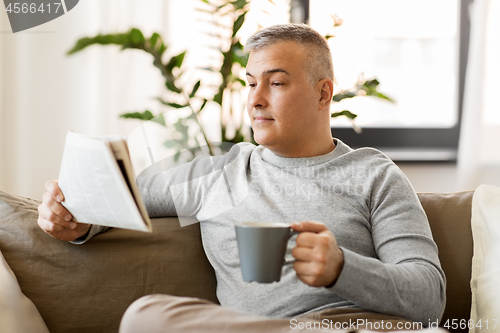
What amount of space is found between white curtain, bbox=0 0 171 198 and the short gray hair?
3.67 feet

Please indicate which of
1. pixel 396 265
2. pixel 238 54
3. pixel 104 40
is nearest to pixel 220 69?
pixel 238 54

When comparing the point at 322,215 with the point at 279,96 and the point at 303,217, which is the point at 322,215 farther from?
the point at 279,96

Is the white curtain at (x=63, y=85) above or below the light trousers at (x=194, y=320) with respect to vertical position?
above

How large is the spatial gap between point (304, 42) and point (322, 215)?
452mm

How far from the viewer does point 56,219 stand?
3.62 ft

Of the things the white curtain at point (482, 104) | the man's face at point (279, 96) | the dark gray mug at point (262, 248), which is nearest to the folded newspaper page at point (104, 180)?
the dark gray mug at point (262, 248)

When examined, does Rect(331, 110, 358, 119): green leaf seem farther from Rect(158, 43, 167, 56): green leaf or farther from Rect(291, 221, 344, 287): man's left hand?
Rect(291, 221, 344, 287): man's left hand

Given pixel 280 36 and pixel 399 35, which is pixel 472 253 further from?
pixel 399 35

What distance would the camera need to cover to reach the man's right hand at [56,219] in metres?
1.08

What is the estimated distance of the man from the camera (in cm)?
86

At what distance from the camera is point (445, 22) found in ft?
8.25

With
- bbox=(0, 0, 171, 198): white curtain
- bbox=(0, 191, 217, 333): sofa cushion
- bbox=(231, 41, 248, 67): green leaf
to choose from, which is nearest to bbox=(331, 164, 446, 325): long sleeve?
bbox=(0, 191, 217, 333): sofa cushion

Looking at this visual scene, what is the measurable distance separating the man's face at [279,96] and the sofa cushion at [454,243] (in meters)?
0.41

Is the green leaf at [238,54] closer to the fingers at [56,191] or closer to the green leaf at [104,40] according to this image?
the green leaf at [104,40]
